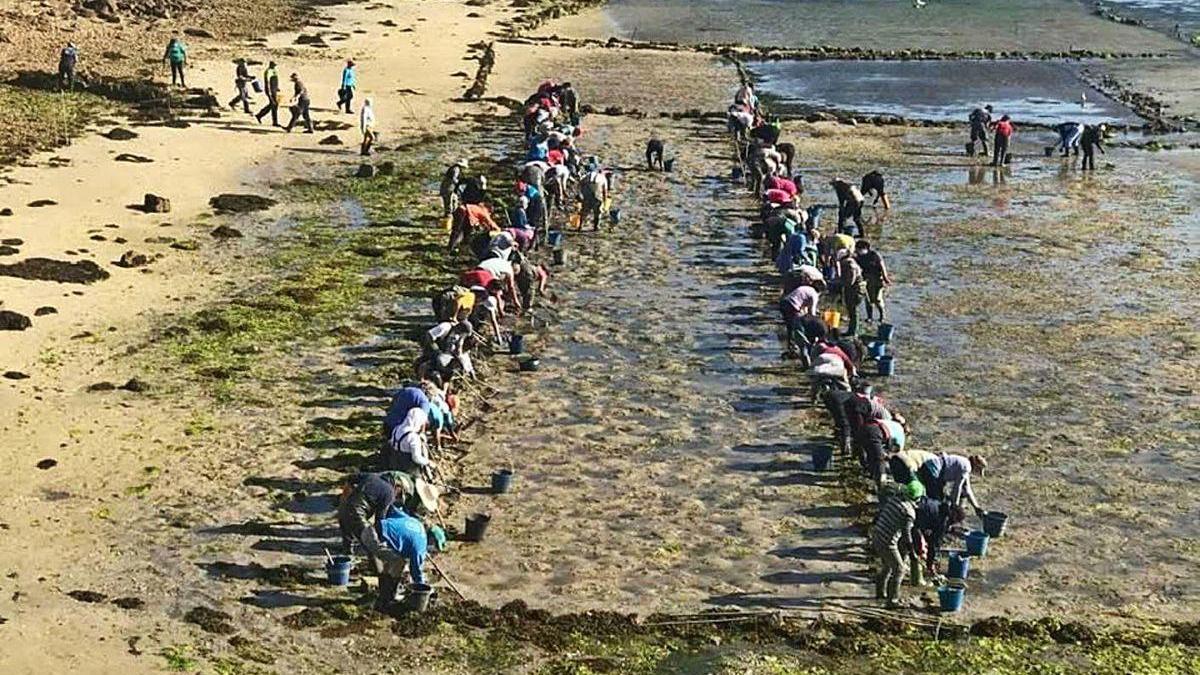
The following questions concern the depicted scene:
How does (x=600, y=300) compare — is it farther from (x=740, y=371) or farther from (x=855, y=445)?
(x=855, y=445)

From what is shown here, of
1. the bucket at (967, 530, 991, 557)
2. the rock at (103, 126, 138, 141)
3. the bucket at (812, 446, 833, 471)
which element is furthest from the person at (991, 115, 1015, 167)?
the bucket at (967, 530, 991, 557)

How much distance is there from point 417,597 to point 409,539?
0.59 metres

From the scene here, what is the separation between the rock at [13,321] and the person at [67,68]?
21109 millimetres

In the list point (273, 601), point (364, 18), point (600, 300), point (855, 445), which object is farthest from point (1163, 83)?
point (273, 601)

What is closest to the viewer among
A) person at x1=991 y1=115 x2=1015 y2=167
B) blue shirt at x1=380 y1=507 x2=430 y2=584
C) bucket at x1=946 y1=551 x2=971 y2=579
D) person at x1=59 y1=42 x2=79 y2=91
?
blue shirt at x1=380 y1=507 x2=430 y2=584

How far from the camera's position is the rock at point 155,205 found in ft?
101

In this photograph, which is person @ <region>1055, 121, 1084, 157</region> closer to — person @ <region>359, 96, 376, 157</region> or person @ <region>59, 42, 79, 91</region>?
person @ <region>359, 96, 376, 157</region>

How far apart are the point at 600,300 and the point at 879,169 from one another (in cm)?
1473

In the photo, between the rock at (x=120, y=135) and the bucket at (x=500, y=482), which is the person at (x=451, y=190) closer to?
the rock at (x=120, y=135)

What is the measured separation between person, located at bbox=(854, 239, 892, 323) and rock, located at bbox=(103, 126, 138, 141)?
2021cm

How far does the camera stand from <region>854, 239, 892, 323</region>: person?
81.4ft

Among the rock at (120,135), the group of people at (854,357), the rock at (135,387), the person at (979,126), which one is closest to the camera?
the group of people at (854,357)

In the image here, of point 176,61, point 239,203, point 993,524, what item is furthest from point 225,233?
point 993,524

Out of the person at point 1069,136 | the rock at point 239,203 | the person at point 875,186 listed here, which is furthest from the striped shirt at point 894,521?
the person at point 1069,136
